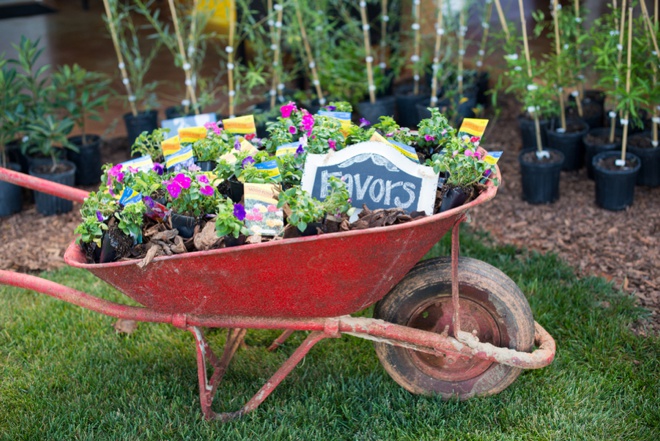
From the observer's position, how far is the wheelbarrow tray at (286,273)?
1814 mm

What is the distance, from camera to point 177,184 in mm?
1916

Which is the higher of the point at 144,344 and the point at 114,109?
the point at 114,109

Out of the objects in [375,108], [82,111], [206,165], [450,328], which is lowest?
[450,328]

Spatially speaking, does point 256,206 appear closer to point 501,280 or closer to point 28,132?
point 501,280

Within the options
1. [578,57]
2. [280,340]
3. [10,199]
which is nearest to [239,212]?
[280,340]

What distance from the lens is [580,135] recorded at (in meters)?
3.75

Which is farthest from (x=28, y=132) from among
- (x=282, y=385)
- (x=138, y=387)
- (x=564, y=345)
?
A: (x=564, y=345)

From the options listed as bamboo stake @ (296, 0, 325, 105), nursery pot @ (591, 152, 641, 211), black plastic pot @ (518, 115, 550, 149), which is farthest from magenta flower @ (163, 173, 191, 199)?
black plastic pot @ (518, 115, 550, 149)

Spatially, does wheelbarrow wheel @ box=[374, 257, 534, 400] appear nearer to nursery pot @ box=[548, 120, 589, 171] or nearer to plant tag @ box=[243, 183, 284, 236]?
plant tag @ box=[243, 183, 284, 236]

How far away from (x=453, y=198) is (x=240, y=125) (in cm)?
78

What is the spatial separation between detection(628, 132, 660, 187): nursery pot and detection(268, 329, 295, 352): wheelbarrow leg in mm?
1980

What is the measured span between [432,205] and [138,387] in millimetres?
1126

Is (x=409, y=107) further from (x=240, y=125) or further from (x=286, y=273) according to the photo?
(x=286, y=273)

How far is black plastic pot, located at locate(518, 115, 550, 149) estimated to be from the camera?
3.87 m
